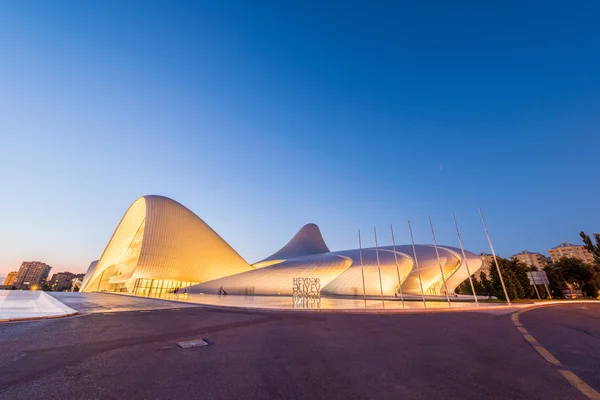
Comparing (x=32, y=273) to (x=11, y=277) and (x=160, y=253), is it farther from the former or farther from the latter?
(x=160, y=253)

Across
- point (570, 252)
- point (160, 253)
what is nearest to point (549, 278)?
point (160, 253)

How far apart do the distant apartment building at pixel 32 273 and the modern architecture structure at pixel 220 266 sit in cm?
15252

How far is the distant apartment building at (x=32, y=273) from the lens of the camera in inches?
5676

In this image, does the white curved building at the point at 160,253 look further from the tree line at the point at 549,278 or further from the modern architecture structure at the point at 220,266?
the tree line at the point at 549,278

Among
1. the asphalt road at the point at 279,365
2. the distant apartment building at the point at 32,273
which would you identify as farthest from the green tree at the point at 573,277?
the distant apartment building at the point at 32,273

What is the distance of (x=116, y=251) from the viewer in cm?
4453

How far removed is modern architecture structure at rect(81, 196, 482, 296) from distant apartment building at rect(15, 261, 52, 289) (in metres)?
153

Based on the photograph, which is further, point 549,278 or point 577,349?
point 549,278

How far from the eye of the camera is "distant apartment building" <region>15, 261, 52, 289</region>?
144163mm

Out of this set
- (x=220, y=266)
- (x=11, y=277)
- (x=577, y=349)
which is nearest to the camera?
(x=577, y=349)

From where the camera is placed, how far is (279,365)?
4273 millimetres

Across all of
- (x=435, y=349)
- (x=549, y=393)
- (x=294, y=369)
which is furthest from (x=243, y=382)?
(x=435, y=349)

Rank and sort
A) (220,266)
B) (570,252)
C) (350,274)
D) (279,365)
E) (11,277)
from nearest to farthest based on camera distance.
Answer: (279,365)
(350,274)
(220,266)
(11,277)
(570,252)

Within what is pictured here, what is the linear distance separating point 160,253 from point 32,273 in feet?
612
